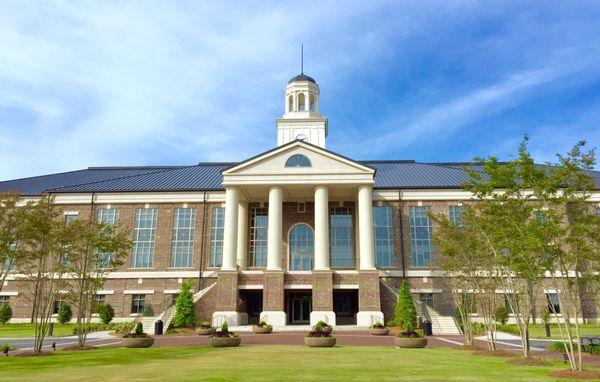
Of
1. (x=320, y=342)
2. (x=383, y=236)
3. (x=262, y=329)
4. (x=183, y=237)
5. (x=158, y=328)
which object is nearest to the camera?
(x=320, y=342)

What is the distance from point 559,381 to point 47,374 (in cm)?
1508

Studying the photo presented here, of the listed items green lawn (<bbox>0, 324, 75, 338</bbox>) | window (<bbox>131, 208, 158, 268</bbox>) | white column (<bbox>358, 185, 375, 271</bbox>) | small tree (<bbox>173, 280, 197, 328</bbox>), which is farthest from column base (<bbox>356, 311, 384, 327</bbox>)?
green lawn (<bbox>0, 324, 75, 338</bbox>)

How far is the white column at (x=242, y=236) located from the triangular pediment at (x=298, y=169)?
14.6ft

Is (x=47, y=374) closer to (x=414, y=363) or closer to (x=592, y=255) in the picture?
(x=414, y=363)

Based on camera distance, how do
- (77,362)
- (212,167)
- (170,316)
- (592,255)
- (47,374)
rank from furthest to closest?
(212,167), (170,316), (77,362), (592,255), (47,374)

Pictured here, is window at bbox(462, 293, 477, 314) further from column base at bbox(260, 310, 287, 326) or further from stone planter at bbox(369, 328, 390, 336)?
column base at bbox(260, 310, 287, 326)

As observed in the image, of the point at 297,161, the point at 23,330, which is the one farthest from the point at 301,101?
the point at 23,330

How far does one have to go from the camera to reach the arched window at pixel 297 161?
3991cm

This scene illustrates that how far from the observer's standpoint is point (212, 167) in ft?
179

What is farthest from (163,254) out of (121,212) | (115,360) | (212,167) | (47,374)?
(47,374)

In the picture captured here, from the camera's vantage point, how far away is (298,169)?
3969 cm

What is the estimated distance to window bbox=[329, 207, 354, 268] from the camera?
4281cm

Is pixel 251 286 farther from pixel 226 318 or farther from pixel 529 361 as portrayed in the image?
pixel 529 361

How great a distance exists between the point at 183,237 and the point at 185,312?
1028 centimetres
